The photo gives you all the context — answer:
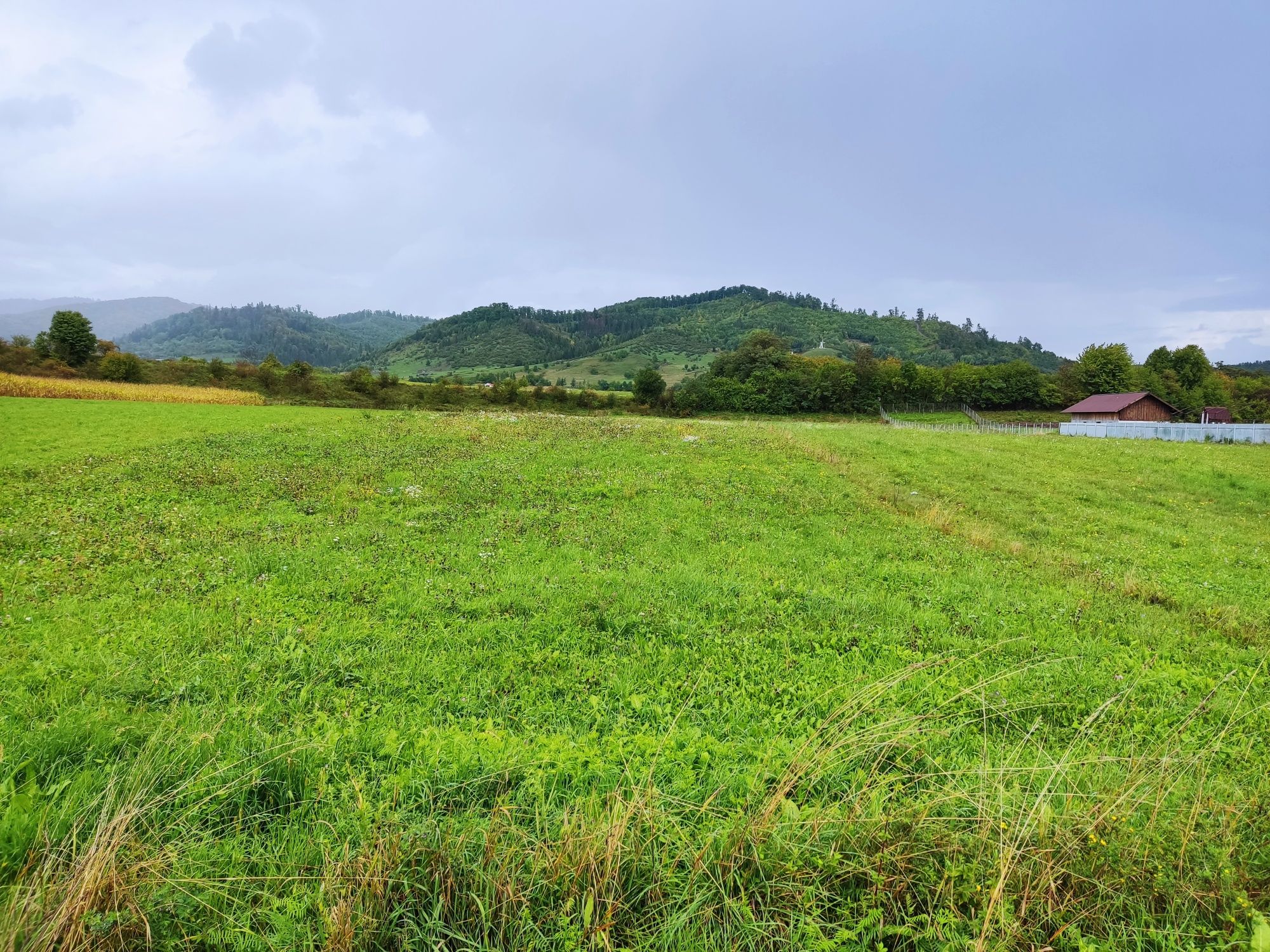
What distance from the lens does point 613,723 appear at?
566 centimetres

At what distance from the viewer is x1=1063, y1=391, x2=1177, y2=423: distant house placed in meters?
71.1

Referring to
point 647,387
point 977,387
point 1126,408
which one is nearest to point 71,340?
point 647,387

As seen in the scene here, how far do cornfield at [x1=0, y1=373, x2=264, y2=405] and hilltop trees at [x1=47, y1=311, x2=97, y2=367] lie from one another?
21124 mm

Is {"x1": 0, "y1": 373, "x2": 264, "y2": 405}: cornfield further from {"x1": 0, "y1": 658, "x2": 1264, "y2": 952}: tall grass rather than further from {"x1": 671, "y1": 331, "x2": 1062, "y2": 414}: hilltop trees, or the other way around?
{"x1": 671, "y1": 331, "x2": 1062, "y2": 414}: hilltop trees

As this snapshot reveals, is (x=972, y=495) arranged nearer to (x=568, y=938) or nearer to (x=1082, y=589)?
(x=1082, y=589)

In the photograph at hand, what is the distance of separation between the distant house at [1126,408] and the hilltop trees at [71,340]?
124795 millimetres

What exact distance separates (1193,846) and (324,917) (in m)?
5.24

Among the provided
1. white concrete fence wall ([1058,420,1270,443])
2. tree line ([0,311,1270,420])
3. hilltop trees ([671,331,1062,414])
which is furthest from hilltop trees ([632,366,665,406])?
white concrete fence wall ([1058,420,1270,443])

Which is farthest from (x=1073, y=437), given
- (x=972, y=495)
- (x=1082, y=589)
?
(x=1082, y=589)

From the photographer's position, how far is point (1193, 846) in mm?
3391

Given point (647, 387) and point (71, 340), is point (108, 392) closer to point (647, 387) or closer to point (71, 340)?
point (71, 340)

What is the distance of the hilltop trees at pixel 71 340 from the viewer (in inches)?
2486

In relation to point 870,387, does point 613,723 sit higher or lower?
lower

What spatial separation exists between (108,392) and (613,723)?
2236 inches
